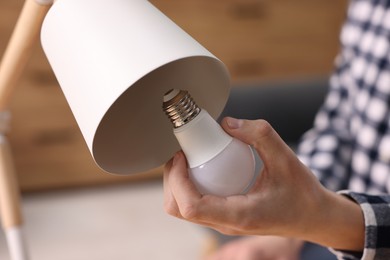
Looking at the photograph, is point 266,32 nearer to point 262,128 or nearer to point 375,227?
point 375,227

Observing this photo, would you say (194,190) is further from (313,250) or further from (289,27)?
(289,27)

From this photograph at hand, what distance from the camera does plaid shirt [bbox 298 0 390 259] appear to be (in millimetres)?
1116

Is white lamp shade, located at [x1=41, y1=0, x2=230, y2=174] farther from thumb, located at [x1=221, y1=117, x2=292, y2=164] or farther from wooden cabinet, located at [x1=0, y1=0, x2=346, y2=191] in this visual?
wooden cabinet, located at [x1=0, y1=0, x2=346, y2=191]

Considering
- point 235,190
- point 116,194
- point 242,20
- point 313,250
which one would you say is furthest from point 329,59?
point 235,190

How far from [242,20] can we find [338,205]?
1.71 m

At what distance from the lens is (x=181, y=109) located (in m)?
0.44

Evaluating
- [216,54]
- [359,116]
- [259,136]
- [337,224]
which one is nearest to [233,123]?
[259,136]

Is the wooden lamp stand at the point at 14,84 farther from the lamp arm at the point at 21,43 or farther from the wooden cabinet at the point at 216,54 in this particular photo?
the wooden cabinet at the point at 216,54

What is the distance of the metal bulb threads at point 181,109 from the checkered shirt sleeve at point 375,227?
263 mm

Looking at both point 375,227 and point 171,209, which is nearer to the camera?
point 171,209

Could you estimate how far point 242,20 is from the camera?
2219mm

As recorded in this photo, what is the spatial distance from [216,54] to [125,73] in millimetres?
1817

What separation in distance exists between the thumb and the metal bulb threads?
3 centimetres

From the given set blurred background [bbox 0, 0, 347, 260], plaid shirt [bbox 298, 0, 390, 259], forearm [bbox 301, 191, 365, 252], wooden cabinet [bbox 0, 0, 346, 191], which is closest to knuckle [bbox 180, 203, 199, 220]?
forearm [bbox 301, 191, 365, 252]
